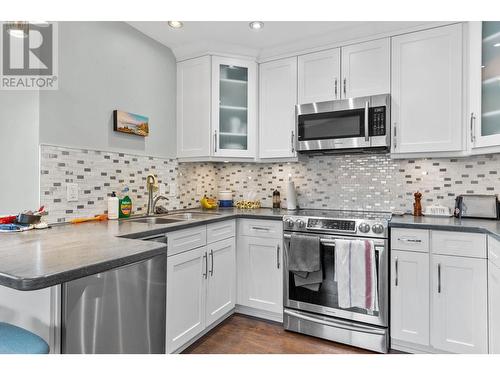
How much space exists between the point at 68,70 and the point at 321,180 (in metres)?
2.31

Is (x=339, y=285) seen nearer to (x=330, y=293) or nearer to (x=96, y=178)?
(x=330, y=293)

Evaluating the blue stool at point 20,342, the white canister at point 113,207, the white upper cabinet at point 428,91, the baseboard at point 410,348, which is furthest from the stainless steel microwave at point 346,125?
the blue stool at point 20,342

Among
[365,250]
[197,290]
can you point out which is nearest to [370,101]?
[365,250]

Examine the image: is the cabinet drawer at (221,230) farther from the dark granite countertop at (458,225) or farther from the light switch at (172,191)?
the dark granite countertop at (458,225)

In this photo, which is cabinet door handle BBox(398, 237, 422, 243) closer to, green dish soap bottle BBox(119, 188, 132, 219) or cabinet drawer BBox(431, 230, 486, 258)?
cabinet drawer BBox(431, 230, 486, 258)

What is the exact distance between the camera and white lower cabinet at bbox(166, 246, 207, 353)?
1.98 m

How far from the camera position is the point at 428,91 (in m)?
2.34

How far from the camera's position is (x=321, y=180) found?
3.04 meters

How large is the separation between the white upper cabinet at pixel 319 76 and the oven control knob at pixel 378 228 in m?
1.18

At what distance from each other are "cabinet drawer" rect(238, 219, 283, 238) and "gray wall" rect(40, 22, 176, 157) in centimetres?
104

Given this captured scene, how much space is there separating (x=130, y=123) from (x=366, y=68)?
2.04m

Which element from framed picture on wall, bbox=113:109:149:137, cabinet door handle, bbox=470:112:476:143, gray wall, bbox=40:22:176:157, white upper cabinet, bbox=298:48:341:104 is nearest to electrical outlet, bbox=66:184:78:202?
gray wall, bbox=40:22:176:157

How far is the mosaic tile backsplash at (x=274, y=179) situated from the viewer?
6.79 ft

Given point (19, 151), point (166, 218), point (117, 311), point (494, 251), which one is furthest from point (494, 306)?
point (19, 151)
